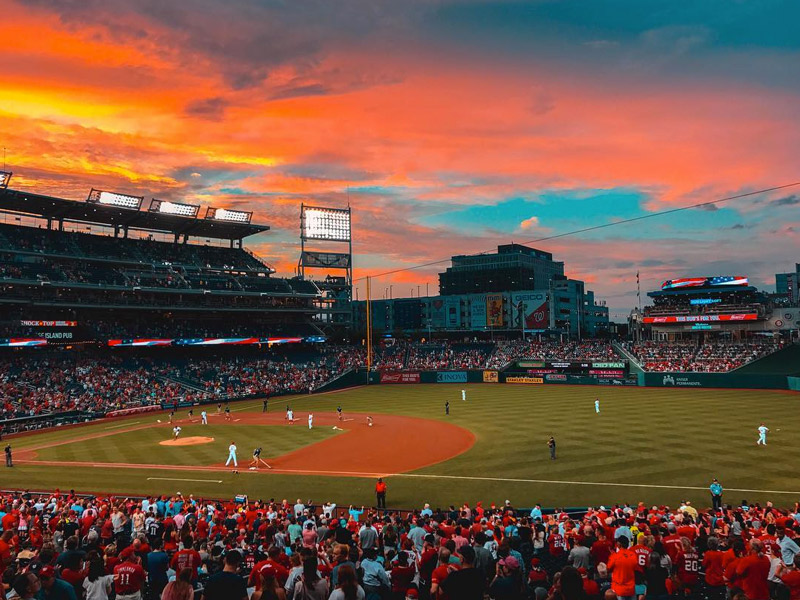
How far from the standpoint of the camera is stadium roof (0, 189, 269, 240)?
2350 inches

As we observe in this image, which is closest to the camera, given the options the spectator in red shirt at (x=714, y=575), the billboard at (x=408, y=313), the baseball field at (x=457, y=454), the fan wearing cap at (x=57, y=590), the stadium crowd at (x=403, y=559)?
the stadium crowd at (x=403, y=559)

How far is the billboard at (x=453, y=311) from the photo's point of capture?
133m

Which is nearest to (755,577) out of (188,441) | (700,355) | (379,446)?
(379,446)

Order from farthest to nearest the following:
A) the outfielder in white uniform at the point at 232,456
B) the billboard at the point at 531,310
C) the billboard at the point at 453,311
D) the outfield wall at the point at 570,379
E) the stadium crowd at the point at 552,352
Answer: the billboard at the point at 453,311 → the billboard at the point at 531,310 → the stadium crowd at the point at 552,352 → the outfield wall at the point at 570,379 → the outfielder in white uniform at the point at 232,456

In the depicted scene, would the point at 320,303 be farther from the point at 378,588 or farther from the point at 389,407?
the point at 378,588

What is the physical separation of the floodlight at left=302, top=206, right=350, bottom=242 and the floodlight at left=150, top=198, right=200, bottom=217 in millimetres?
Answer: 18041

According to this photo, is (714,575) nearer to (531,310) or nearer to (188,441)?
(188,441)

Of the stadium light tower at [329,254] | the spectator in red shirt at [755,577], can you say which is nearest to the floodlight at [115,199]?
the stadium light tower at [329,254]

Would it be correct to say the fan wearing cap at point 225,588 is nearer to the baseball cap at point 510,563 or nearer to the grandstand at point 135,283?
the baseball cap at point 510,563

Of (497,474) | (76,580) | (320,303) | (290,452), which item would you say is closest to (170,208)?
(320,303)

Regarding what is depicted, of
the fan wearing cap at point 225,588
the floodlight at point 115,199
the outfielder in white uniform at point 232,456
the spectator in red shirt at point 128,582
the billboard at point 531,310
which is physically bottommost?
the outfielder in white uniform at point 232,456

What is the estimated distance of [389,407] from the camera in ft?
161

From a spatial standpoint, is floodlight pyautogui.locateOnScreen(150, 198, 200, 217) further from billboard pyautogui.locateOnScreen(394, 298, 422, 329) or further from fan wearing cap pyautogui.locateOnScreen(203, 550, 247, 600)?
billboard pyautogui.locateOnScreen(394, 298, 422, 329)

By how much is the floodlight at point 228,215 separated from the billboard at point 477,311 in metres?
63.8
